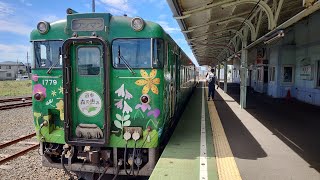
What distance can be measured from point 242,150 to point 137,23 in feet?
11.6

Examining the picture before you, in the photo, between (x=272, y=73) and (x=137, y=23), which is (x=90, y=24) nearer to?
(x=137, y=23)

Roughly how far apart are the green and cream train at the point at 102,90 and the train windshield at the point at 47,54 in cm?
2

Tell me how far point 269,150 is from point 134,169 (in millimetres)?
3129

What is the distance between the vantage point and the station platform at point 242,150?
4.58m

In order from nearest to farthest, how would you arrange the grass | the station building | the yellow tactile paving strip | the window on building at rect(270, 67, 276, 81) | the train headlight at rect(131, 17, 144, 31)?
the yellow tactile paving strip
the train headlight at rect(131, 17, 144, 31)
the station building
the window on building at rect(270, 67, 276, 81)
the grass

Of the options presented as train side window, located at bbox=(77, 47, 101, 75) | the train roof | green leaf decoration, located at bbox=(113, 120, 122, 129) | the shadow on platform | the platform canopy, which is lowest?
the shadow on platform

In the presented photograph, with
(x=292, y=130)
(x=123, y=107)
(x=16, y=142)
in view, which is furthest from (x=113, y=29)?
(x=292, y=130)

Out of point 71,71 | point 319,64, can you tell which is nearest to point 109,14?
point 71,71

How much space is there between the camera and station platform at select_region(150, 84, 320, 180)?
4.58m

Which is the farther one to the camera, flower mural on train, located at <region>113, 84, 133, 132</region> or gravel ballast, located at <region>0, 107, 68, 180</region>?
gravel ballast, located at <region>0, 107, 68, 180</region>

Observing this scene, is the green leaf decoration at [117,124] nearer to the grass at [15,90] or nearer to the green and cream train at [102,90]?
the green and cream train at [102,90]

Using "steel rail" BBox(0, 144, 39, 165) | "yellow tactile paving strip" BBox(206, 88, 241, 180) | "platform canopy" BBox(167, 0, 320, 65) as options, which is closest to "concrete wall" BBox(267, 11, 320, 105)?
"platform canopy" BBox(167, 0, 320, 65)

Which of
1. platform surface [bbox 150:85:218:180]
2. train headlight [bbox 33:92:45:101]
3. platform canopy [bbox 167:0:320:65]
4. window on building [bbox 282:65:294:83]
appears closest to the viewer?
platform surface [bbox 150:85:218:180]

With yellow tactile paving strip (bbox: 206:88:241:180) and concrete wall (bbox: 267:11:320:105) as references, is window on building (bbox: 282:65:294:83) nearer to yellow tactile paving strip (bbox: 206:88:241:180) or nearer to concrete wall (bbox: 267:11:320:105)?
concrete wall (bbox: 267:11:320:105)
